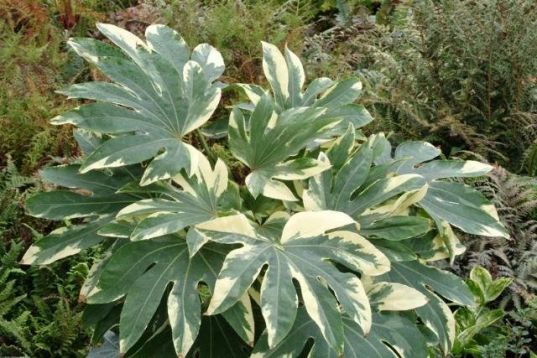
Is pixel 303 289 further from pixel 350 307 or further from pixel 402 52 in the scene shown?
pixel 402 52

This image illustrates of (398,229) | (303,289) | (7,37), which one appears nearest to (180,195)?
(303,289)

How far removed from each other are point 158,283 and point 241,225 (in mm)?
228

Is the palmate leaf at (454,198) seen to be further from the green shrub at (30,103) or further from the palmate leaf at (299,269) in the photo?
the green shrub at (30,103)

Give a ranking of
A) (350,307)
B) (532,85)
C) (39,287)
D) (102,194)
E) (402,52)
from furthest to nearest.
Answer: (402,52), (532,85), (39,287), (102,194), (350,307)

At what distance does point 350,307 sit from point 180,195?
1.65ft

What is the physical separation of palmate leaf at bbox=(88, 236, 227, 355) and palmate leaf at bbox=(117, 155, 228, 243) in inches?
2.9

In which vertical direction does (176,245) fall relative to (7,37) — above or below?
above

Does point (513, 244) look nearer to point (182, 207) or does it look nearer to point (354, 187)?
point (354, 187)

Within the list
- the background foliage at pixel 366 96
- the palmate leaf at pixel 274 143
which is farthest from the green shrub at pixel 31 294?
the palmate leaf at pixel 274 143

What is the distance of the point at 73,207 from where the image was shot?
1.74 metres

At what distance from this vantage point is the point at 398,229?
1.66 m

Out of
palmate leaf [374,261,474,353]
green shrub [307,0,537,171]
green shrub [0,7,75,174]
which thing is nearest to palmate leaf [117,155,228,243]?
palmate leaf [374,261,474,353]

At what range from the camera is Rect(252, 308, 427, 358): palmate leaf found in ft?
5.08

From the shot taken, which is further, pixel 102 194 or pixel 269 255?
pixel 102 194
